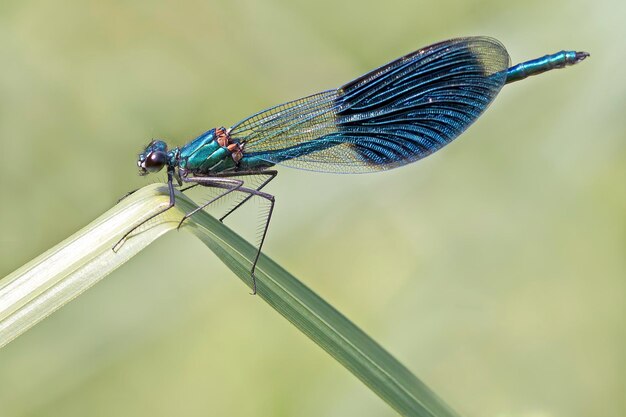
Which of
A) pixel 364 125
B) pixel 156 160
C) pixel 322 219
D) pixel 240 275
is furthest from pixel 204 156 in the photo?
pixel 240 275

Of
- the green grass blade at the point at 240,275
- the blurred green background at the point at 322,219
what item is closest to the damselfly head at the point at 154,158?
the blurred green background at the point at 322,219

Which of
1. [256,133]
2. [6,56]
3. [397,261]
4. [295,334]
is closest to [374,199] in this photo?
[397,261]

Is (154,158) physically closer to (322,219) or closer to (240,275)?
(322,219)

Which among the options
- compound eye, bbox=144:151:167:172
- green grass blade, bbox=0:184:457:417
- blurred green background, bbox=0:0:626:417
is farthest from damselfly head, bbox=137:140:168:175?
green grass blade, bbox=0:184:457:417

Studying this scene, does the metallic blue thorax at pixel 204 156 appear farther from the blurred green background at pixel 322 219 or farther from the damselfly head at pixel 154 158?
the blurred green background at pixel 322 219

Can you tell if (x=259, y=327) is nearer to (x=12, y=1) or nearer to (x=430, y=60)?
(x=430, y=60)

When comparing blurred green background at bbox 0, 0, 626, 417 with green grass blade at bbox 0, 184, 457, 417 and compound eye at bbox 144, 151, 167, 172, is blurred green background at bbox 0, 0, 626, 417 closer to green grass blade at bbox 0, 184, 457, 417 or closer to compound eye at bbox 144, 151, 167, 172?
compound eye at bbox 144, 151, 167, 172
